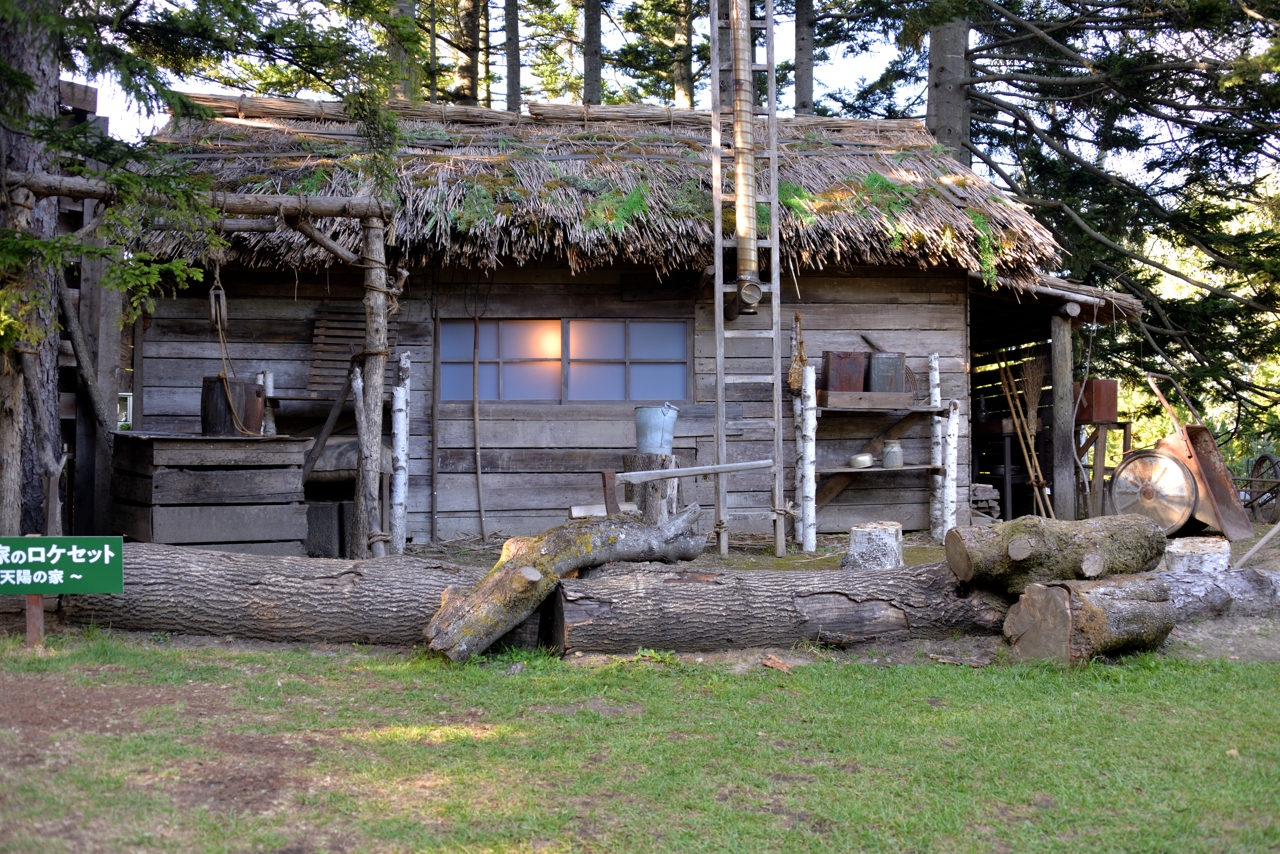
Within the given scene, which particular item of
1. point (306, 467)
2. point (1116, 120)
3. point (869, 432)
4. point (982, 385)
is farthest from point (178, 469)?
point (1116, 120)

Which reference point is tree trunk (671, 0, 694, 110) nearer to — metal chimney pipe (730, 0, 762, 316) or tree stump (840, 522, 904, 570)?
metal chimney pipe (730, 0, 762, 316)

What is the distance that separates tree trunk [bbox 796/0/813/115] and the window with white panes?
22.0 ft

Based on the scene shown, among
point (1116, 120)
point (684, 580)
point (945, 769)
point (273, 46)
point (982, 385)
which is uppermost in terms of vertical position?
point (1116, 120)

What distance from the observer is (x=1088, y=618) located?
189 inches

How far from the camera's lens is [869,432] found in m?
9.30

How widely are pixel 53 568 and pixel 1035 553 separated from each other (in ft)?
15.6

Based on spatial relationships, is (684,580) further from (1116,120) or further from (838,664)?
(1116,120)

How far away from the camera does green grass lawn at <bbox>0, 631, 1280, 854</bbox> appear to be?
3.00m

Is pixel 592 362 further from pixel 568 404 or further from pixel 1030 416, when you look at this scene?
pixel 1030 416

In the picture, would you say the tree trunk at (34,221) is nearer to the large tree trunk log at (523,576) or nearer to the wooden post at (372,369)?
the wooden post at (372,369)

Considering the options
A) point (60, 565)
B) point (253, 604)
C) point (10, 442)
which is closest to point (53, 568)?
point (60, 565)

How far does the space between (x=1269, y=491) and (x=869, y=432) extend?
520 cm

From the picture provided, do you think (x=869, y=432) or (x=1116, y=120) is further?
(x=1116, y=120)

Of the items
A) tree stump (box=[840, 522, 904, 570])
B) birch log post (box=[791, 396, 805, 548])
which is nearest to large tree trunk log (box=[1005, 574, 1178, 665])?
tree stump (box=[840, 522, 904, 570])
